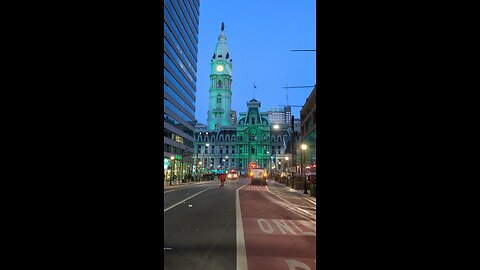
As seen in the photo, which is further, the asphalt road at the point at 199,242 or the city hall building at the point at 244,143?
the city hall building at the point at 244,143

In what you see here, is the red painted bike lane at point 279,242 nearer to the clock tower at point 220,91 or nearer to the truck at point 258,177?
the truck at point 258,177

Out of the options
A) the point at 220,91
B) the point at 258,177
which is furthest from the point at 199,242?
the point at 220,91

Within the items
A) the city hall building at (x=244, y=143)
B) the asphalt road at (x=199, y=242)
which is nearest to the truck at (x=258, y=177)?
the asphalt road at (x=199, y=242)

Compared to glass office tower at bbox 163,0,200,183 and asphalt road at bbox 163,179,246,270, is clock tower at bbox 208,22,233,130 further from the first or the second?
asphalt road at bbox 163,179,246,270

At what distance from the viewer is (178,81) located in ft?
281

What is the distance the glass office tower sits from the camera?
7394cm

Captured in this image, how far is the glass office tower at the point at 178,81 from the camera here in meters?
73.9

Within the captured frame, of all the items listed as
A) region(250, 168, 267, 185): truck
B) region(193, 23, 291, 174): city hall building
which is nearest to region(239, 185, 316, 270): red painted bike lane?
region(250, 168, 267, 185): truck

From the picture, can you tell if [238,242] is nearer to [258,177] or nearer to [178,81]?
[258,177]

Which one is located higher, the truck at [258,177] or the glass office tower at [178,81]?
the glass office tower at [178,81]

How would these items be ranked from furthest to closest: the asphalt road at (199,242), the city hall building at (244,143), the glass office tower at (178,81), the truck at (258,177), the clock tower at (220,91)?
the clock tower at (220,91), the city hall building at (244,143), the glass office tower at (178,81), the truck at (258,177), the asphalt road at (199,242)
